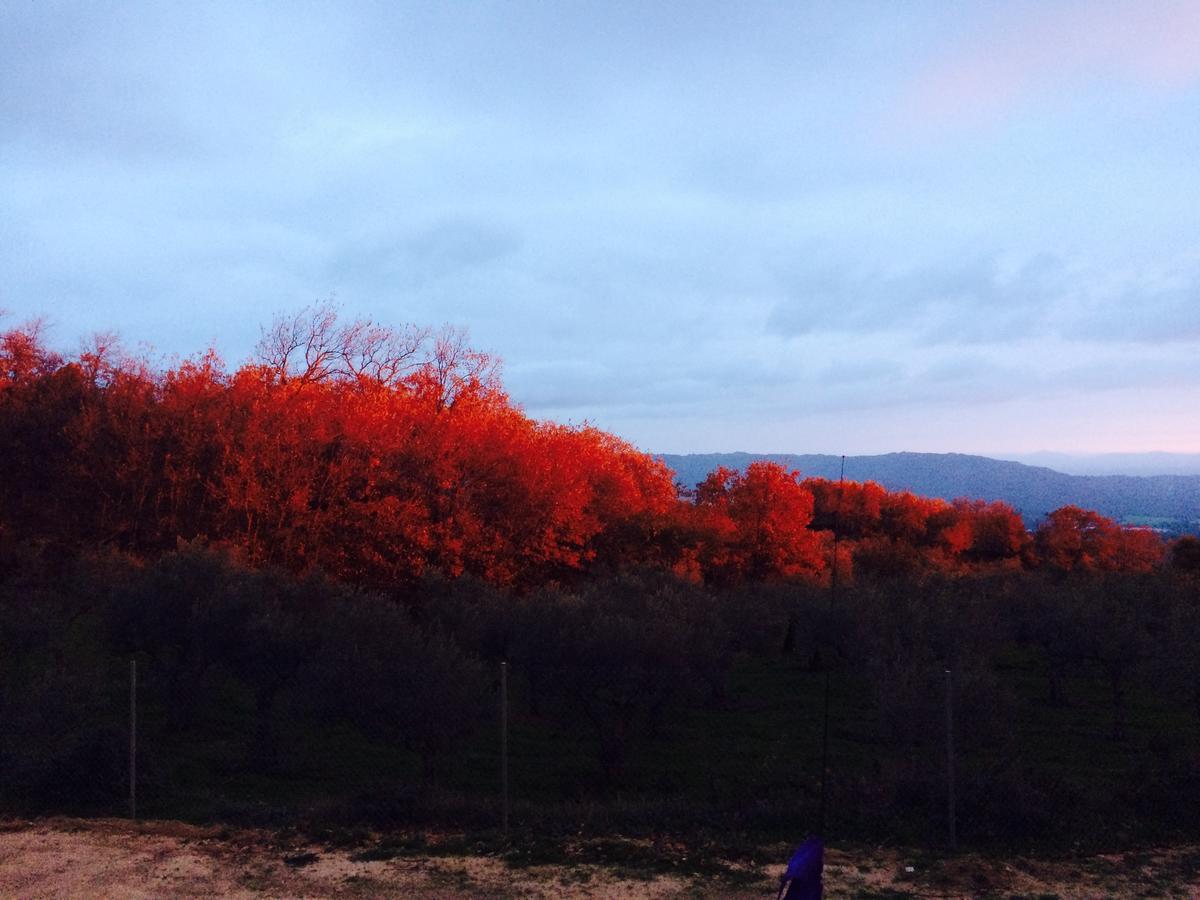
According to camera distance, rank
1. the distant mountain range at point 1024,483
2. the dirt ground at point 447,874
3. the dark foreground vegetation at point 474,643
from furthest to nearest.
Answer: the distant mountain range at point 1024,483
the dark foreground vegetation at point 474,643
the dirt ground at point 447,874

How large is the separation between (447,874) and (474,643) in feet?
34.5

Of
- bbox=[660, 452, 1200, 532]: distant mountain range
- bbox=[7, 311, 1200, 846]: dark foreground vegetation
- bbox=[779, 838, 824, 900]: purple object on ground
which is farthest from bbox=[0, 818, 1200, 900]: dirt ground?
bbox=[660, 452, 1200, 532]: distant mountain range

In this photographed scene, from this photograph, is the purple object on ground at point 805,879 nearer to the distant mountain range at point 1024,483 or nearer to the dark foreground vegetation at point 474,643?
the dark foreground vegetation at point 474,643

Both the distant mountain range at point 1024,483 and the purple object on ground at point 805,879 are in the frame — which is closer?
the purple object on ground at point 805,879

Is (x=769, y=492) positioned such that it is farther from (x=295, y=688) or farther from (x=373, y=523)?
(x=295, y=688)

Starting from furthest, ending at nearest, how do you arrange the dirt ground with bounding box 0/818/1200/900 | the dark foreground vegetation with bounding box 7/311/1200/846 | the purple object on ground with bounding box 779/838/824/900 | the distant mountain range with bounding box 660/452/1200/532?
the distant mountain range with bounding box 660/452/1200/532
the dark foreground vegetation with bounding box 7/311/1200/846
the dirt ground with bounding box 0/818/1200/900
the purple object on ground with bounding box 779/838/824/900

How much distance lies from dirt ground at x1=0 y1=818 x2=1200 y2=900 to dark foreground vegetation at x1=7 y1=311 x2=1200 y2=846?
1086 millimetres

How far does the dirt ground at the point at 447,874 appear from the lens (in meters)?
8.29

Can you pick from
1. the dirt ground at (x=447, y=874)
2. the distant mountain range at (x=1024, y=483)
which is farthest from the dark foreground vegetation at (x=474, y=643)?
the distant mountain range at (x=1024, y=483)

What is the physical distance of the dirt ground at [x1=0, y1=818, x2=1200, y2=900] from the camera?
8289mm

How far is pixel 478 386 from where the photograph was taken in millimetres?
40812

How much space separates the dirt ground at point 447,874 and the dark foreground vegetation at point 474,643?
1086 millimetres

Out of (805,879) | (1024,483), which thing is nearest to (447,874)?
(805,879)

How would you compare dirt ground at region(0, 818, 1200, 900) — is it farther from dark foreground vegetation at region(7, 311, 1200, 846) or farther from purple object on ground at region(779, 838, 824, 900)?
purple object on ground at region(779, 838, 824, 900)
